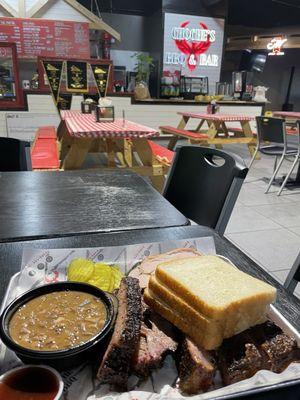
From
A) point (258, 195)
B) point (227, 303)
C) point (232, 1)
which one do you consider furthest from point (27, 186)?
point (232, 1)

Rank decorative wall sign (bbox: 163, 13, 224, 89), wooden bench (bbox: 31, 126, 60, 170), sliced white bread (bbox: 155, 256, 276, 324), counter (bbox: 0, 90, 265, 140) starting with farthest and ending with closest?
decorative wall sign (bbox: 163, 13, 224, 89), counter (bbox: 0, 90, 265, 140), wooden bench (bbox: 31, 126, 60, 170), sliced white bread (bbox: 155, 256, 276, 324)

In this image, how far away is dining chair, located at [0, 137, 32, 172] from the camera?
228 cm

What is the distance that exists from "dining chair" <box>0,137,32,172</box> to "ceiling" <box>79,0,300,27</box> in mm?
7957

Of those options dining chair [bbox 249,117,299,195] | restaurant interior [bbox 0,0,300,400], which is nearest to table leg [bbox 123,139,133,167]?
restaurant interior [bbox 0,0,300,400]

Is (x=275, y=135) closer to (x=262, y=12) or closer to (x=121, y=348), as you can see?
(x=121, y=348)

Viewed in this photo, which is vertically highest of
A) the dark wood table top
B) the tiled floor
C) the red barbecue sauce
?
the red barbecue sauce

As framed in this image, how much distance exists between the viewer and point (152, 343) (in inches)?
22.3

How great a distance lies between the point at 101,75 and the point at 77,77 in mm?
401

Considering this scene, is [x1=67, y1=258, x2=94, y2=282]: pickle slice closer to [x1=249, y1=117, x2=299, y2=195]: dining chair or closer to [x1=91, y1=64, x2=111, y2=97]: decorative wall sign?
[x1=249, y1=117, x2=299, y2=195]: dining chair

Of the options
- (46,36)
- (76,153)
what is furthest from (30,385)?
(46,36)

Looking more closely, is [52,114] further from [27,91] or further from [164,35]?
[164,35]

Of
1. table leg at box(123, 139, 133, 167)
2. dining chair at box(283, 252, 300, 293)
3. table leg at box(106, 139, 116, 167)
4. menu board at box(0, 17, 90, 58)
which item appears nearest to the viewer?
dining chair at box(283, 252, 300, 293)

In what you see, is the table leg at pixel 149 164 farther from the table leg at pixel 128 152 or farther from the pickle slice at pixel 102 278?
the pickle slice at pixel 102 278

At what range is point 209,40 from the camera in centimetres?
894
